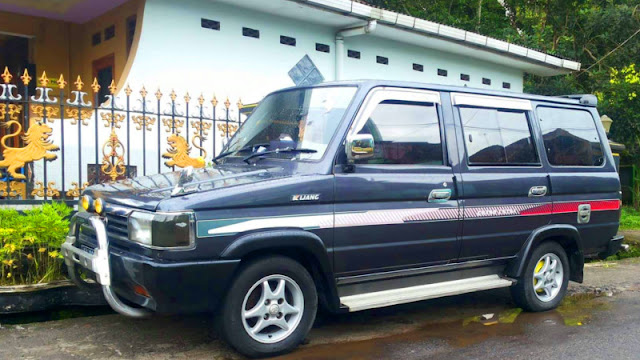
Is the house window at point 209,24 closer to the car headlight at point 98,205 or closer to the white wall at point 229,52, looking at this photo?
the white wall at point 229,52

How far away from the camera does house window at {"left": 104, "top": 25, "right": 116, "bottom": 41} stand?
381 inches

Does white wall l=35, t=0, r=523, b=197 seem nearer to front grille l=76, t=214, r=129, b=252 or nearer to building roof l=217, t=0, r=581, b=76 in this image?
building roof l=217, t=0, r=581, b=76

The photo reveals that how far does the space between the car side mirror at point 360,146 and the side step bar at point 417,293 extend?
43.0 inches

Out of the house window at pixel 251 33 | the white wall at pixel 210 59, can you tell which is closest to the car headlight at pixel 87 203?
the white wall at pixel 210 59

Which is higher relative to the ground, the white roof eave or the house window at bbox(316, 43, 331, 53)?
the white roof eave

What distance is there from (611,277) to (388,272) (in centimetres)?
448

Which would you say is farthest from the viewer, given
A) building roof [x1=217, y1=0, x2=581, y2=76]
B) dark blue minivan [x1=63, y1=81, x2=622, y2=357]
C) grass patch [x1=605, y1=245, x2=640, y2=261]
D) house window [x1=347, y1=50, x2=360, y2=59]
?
house window [x1=347, y1=50, x2=360, y2=59]

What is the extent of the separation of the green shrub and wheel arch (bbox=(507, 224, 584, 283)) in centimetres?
413

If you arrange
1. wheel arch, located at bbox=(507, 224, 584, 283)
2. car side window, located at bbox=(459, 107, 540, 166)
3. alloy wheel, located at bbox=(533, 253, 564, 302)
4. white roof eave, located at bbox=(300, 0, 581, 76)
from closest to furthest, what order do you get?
car side window, located at bbox=(459, 107, 540, 166)
wheel arch, located at bbox=(507, 224, 584, 283)
alloy wheel, located at bbox=(533, 253, 564, 302)
white roof eave, located at bbox=(300, 0, 581, 76)

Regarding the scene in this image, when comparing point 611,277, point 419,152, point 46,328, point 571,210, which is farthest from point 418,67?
point 46,328

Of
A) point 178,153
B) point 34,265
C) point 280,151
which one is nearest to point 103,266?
point 280,151

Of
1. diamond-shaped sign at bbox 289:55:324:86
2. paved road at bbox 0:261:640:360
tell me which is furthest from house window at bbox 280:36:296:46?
paved road at bbox 0:261:640:360

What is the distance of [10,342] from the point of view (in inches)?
174

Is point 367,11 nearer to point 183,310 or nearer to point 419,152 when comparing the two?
point 419,152
